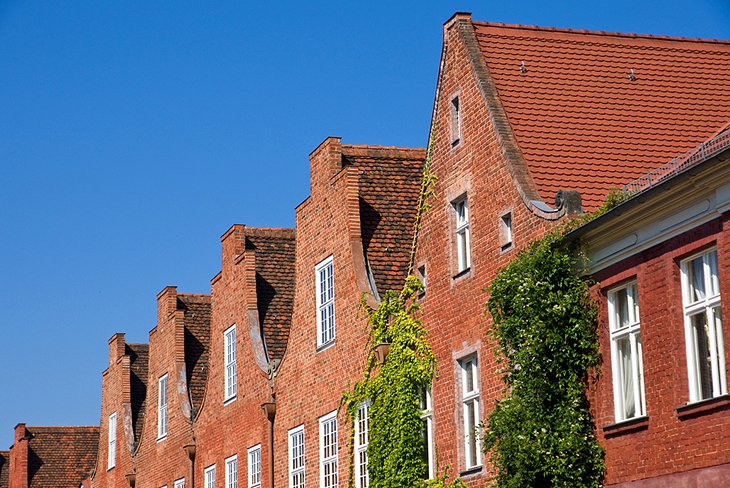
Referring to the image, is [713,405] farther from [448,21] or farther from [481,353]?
[448,21]

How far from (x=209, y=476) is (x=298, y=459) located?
24.0ft

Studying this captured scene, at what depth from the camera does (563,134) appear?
24.5 metres

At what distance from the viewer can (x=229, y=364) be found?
1455 inches

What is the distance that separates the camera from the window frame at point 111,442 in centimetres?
4934

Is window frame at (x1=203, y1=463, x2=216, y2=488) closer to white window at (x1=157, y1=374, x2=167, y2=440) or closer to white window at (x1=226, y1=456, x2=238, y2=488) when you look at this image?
white window at (x1=226, y1=456, x2=238, y2=488)

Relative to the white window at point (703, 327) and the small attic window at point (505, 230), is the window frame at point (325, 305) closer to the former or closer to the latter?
the small attic window at point (505, 230)

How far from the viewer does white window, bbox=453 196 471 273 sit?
80.4 ft

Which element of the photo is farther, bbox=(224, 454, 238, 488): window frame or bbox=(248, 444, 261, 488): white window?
bbox=(224, 454, 238, 488): window frame

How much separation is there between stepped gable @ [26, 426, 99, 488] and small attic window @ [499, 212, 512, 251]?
4500cm

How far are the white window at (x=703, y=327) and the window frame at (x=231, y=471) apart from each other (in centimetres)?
1941

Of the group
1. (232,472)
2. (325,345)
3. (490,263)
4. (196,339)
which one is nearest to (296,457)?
(325,345)

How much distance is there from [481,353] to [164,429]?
70.6ft

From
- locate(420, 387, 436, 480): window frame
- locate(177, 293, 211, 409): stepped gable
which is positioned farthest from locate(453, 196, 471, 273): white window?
locate(177, 293, 211, 409): stepped gable

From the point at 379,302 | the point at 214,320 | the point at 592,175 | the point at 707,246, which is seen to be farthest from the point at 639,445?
the point at 214,320
